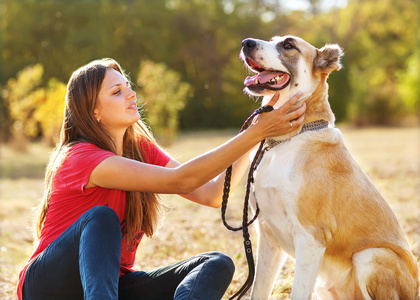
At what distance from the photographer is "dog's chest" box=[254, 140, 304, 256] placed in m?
2.65

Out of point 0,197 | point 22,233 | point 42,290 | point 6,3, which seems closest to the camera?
point 42,290

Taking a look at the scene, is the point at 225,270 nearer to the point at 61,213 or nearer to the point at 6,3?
the point at 61,213

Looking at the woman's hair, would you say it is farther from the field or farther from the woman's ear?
the field

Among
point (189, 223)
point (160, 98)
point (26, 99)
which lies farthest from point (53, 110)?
point (189, 223)

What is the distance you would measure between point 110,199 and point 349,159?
1.28 metres

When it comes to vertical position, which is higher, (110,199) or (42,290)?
(110,199)

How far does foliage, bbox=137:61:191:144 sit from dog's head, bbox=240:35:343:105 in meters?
12.5

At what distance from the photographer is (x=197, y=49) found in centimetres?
2834

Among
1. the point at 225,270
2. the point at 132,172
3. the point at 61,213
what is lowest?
the point at 225,270

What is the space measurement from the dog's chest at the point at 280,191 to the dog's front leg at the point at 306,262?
0.07m

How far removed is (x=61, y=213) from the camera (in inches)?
108

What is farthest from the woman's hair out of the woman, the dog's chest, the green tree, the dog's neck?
the green tree

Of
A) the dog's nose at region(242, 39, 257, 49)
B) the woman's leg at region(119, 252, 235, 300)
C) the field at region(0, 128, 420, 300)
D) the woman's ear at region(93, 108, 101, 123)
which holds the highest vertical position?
the dog's nose at region(242, 39, 257, 49)

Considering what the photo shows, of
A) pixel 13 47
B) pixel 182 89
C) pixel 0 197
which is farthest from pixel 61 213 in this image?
pixel 13 47
